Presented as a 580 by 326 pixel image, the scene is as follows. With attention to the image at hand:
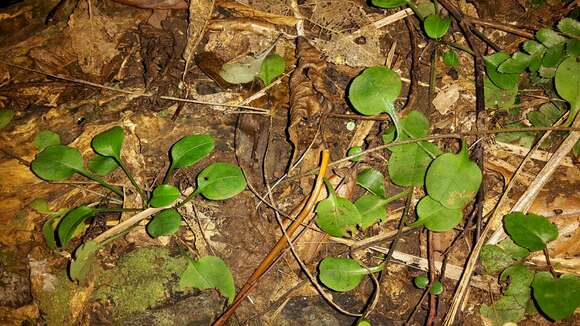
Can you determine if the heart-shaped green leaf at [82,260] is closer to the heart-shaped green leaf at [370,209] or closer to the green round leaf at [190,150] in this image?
the green round leaf at [190,150]

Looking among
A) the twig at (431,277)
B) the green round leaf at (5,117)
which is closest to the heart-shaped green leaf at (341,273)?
the twig at (431,277)

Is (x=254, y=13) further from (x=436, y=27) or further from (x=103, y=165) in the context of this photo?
(x=103, y=165)

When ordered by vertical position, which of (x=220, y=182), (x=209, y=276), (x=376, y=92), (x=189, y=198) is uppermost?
(x=376, y=92)

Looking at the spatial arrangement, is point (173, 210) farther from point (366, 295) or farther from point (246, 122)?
point (366, 295)

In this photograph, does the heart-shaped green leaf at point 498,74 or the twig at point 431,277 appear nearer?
the twig at point 431,277

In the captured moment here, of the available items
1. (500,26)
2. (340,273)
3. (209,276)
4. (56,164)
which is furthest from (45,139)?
(500,26)

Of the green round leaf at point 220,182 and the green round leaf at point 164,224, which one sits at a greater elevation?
the green round leaf at point 220,182
